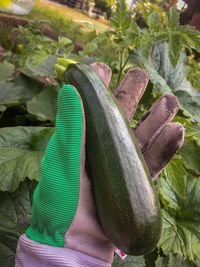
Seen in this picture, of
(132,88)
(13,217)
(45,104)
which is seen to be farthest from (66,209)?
(45,104)

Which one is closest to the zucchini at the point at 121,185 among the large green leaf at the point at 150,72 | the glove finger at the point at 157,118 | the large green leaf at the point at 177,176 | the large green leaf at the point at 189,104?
the glove finger at the point at 157,118

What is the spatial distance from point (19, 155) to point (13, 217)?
26cm

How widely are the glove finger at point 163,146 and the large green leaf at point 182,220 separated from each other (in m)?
0.46

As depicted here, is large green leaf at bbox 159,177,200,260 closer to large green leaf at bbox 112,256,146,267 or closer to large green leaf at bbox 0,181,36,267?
large green leaf at bbox 112,256,146,267

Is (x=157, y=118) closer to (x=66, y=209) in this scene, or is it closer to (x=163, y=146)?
(x=163, y=146)

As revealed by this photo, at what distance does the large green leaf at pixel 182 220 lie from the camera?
1.53 metres

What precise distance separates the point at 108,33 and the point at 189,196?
0.79m

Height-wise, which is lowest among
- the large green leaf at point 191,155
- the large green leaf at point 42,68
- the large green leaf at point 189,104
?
the large green leaf at point 42,68

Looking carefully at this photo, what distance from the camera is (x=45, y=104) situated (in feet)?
6.93

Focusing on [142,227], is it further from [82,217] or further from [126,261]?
[126,261]

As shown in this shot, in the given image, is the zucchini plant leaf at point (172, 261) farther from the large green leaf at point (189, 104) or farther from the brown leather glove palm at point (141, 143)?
the large green leaf at point (189, 104)

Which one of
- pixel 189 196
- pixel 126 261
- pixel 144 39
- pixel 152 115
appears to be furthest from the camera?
pixel 189 196

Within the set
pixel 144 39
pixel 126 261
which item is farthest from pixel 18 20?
pixel 126 261

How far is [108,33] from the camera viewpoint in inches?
72.2
